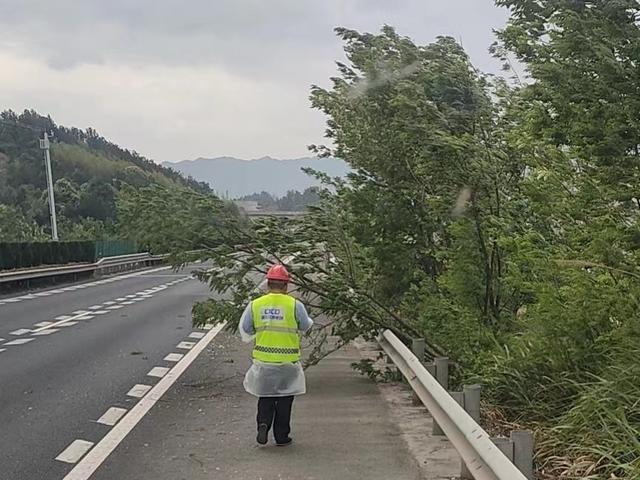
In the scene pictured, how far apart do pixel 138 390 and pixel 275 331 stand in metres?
3.78

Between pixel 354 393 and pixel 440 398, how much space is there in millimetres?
4122

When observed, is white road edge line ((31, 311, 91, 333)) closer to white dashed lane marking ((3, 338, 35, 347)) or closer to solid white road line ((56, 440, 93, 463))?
white dashed lane marking ((3, 338, 35, 347))

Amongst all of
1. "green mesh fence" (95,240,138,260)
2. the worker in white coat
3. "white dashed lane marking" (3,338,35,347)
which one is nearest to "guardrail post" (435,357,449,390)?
the worker in white coat

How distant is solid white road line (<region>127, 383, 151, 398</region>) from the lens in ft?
36.0

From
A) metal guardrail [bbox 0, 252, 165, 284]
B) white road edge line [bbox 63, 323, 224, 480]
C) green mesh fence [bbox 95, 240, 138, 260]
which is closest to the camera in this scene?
white road edge line [bbox 63, 323, 224, 480]

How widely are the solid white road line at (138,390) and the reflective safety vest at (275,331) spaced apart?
3.28 m

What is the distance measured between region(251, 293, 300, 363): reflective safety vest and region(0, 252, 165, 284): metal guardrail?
16521mm

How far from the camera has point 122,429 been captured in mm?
8922

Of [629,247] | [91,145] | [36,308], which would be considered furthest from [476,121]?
[91,145]

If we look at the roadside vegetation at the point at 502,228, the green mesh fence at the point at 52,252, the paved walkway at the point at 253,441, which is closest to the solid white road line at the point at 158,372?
the paved walkway at the point at 253,441

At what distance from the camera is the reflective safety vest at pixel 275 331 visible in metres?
8.10

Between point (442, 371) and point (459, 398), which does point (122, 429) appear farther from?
point (459, 398)

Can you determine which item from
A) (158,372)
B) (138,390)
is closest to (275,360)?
(138,390)

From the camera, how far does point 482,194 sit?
406 inches
